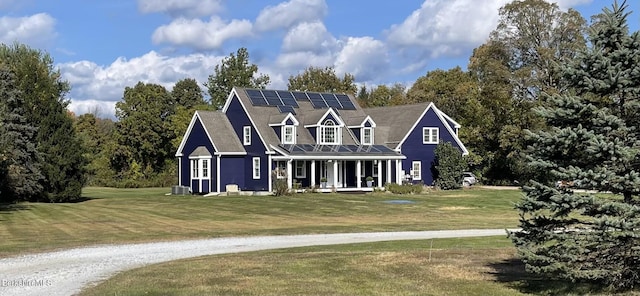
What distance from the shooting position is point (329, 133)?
49969 mm

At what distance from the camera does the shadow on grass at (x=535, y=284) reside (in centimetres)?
1112

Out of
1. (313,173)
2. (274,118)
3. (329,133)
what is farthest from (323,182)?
(274,118)

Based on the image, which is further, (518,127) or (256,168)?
(518,127)

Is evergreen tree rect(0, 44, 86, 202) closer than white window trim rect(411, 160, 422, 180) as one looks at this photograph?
Yes

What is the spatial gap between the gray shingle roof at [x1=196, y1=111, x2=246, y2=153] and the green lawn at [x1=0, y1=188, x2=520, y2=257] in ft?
26.8

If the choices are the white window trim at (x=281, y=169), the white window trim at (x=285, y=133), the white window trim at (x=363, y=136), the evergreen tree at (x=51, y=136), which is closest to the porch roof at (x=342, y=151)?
the white window trim at (x=285, y=133)

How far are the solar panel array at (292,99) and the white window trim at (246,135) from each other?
7.18 feet

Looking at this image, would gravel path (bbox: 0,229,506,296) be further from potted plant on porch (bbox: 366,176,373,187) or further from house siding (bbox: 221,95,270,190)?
potted plant on porch (bbox: 366,176,373,187)

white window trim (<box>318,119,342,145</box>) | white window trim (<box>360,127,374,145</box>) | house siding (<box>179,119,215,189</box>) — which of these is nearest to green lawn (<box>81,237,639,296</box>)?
white window trim (<box>318,119,342,145</box>)

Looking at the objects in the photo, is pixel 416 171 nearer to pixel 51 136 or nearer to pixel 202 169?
pixel 202 169

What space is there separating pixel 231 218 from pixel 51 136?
17.1 metres

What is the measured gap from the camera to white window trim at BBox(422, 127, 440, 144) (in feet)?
176

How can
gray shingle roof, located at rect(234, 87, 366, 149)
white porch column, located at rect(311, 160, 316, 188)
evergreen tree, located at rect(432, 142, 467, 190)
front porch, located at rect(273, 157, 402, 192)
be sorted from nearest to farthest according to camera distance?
1. white porch column, located at rect(311, 160, 316, 188)
2. front porch, located at rect(273, 157, 402, 192)
3. gray shingle roof, located at rect(234, 87, 366, 149)
4. evergreen tree, located at rect(432, 142, 467, 190)

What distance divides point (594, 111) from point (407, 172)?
4276 centimetres
